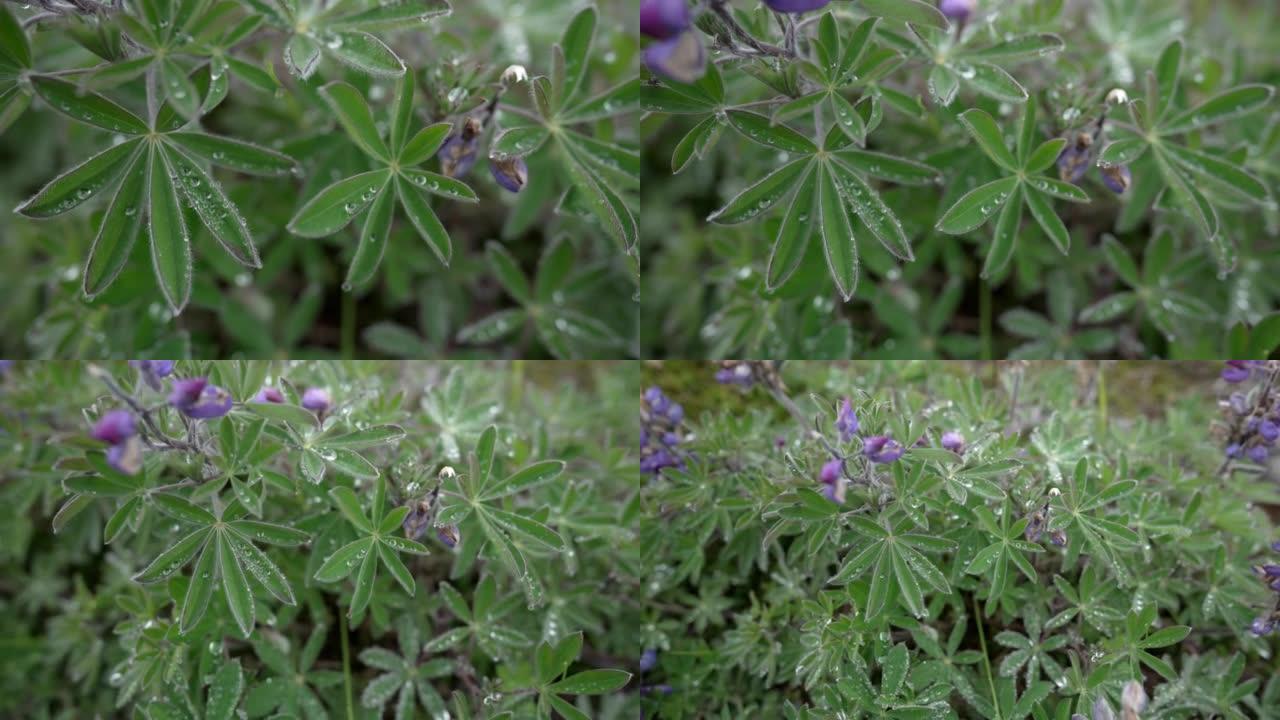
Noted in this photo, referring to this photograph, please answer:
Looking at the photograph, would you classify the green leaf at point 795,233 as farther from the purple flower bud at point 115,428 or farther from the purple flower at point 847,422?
the purple flower bud at point 115,428

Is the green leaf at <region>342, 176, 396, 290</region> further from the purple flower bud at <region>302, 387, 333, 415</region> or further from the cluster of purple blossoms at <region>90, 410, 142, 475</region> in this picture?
the cluster of purple blossoms at <region>90, 410, 142, 475</region>

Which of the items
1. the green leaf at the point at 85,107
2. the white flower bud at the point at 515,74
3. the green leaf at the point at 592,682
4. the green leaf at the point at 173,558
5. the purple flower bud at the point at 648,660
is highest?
the green leaf at the point at 85,107

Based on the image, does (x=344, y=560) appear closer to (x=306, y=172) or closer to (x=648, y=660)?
(x=648, y=660)

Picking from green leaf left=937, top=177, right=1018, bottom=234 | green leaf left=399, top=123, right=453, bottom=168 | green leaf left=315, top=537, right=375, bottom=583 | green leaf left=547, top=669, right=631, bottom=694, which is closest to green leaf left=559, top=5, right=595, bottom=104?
green leaf left=399, top=123, right=453, bottom=168

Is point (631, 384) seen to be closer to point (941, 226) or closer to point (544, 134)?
point (544, 134)

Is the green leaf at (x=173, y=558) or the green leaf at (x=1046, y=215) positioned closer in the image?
the green leaf at (x=173, y=558)

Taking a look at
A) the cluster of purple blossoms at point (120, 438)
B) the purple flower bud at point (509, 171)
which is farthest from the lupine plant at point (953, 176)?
the cluster of purple blossoms at point (120, 438)
